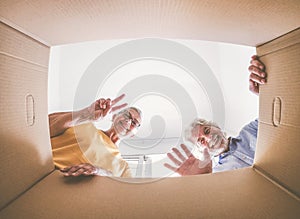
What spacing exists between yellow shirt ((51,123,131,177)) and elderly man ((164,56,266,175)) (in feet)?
1.02

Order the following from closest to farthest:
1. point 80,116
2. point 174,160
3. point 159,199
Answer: point 159,199 → point 174,160 → point 80,116

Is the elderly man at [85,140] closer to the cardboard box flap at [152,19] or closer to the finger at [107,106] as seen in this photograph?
the finger at [107,106]

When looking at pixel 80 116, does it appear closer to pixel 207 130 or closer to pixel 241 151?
pixel 207 130

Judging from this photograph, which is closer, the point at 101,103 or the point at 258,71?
the point at 258,71

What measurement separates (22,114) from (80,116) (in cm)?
97

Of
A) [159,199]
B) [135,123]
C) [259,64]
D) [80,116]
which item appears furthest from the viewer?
[135,123]

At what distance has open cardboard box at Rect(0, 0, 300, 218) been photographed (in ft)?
1.01

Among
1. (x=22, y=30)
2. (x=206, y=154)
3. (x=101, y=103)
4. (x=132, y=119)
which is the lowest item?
(x=206, y=154)

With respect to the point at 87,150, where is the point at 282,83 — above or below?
above

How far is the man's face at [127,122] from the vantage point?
154cm

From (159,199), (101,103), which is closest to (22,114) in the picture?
(159,199)

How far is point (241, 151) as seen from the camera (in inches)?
54.0

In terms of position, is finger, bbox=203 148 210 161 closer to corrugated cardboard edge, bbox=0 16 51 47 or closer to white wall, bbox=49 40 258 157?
white wall, bbox=49 40 258 157

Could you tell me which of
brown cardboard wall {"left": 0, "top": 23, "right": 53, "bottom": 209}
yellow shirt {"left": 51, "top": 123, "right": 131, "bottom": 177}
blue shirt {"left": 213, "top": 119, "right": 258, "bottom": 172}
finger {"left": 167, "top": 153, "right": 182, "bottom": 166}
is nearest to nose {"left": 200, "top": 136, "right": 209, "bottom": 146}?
blue shirt {"left": 213, "top": 119, "right": 258, "bottom": 172}
